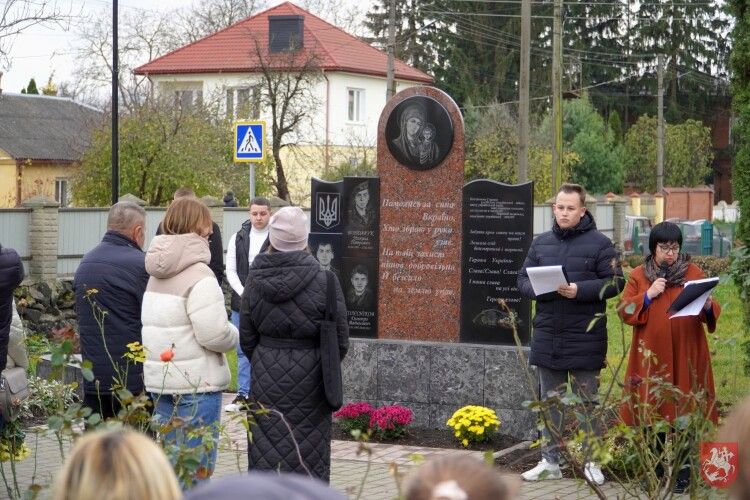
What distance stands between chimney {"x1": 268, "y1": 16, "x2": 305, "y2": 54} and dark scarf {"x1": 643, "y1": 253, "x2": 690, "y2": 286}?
134ft

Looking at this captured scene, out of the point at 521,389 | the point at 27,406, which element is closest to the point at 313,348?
the point at 521,389

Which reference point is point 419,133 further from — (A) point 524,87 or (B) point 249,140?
(A) point 524,87

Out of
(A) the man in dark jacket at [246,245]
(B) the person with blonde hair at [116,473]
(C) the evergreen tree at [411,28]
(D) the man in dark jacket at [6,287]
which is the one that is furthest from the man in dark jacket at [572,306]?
(C) the evergreen tree at [411,28]

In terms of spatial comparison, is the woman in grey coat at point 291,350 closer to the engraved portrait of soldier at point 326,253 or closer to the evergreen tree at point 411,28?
the engraved portrait of soldier at point 326,253

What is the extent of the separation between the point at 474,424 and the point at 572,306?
1.56 meters

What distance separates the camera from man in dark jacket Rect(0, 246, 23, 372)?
621 cm

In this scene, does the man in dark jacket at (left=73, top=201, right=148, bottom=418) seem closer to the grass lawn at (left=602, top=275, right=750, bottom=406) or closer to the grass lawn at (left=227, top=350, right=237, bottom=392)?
the grass lawn at (left=602, top=275, right=750, bottom=406)

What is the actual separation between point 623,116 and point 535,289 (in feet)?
214

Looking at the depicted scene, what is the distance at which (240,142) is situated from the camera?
16.9m

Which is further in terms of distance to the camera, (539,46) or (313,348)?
(539,46)

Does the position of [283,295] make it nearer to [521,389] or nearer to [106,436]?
[521,389]

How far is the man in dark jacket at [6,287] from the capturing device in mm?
6211

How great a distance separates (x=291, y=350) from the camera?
21.4 ft

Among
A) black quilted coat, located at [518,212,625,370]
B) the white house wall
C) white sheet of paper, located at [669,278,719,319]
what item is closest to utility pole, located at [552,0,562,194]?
the white house wall
